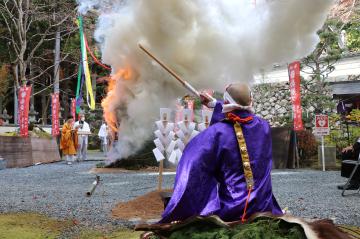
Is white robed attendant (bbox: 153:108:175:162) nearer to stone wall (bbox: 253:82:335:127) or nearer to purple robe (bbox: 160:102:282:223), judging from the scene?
purple robe (bbox: 160:102:282:223)

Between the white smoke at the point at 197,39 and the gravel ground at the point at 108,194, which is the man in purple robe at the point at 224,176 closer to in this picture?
the gravel ground at the point at 108,194

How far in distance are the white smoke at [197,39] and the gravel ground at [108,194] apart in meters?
2.11

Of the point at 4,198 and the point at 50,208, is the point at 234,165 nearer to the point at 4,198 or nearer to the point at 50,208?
the point at 50,208

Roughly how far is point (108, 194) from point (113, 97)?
326cm

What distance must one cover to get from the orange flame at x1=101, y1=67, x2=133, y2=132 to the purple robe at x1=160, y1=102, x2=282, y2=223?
270 inches

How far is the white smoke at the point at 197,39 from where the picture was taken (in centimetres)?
723

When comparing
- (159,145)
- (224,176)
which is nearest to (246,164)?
(224,176)

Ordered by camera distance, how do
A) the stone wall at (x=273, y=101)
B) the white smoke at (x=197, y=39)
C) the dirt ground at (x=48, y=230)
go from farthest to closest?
the stone wall at (x=273, y=101)
the white smoke at (x=197, y=39)
the dirt ground at (x=48, y=230)

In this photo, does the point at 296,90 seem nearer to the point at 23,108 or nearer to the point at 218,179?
the point at 23,108

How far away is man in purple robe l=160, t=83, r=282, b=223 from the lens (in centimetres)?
316

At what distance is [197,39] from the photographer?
878 cm

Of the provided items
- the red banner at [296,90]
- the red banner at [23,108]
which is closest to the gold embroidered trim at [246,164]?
the red banner at [296,90]

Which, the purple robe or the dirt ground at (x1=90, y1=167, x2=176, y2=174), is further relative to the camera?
the dirt ground at (x1=90, y1=167, x2=176, y2=174)

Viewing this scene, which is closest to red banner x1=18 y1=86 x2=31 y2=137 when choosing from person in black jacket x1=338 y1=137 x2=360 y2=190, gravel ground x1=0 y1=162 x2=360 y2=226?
gravel ground x1=0 y1=162 x2=360 y2=226
